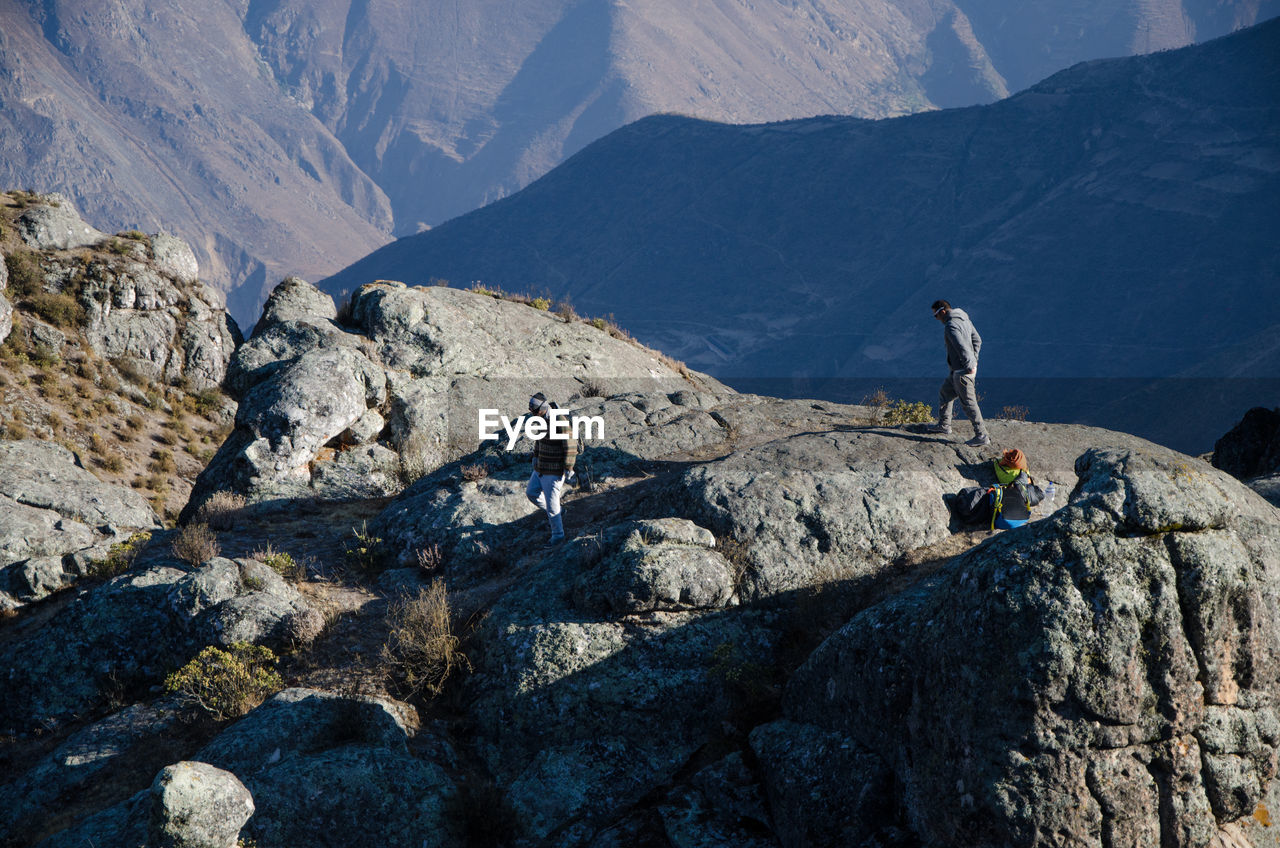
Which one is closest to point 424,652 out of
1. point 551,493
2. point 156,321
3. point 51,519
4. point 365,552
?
point 551,493

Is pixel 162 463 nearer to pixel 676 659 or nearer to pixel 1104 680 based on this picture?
pixel 676 659

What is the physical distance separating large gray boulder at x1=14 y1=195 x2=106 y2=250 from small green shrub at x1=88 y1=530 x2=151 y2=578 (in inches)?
921

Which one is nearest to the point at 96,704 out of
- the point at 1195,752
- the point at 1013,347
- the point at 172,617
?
the point at 172,617

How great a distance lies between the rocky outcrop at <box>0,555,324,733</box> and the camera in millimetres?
11047

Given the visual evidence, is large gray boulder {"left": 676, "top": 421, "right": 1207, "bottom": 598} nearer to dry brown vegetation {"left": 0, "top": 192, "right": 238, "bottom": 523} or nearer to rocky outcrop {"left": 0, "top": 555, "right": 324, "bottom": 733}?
rocky outcrop {"left": 0, "top": 555, "right": 324, "bottom": 733}

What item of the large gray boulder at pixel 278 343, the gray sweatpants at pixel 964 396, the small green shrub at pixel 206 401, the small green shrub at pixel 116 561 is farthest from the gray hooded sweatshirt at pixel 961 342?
the small green shrub at pixel 206 401

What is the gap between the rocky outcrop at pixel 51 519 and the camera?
14438 millimetres

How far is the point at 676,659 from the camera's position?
9977 millimetres

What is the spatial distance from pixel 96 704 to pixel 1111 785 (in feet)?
40.7

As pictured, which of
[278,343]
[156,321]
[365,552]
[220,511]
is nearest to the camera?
[365,552]

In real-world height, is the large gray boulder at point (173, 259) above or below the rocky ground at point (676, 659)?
above

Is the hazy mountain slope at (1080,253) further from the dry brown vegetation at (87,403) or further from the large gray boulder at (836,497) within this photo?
the large gray boulder at (836,497)

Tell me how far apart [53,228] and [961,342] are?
3543 centimetres

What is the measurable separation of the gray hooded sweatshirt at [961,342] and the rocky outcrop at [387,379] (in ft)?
36.9
